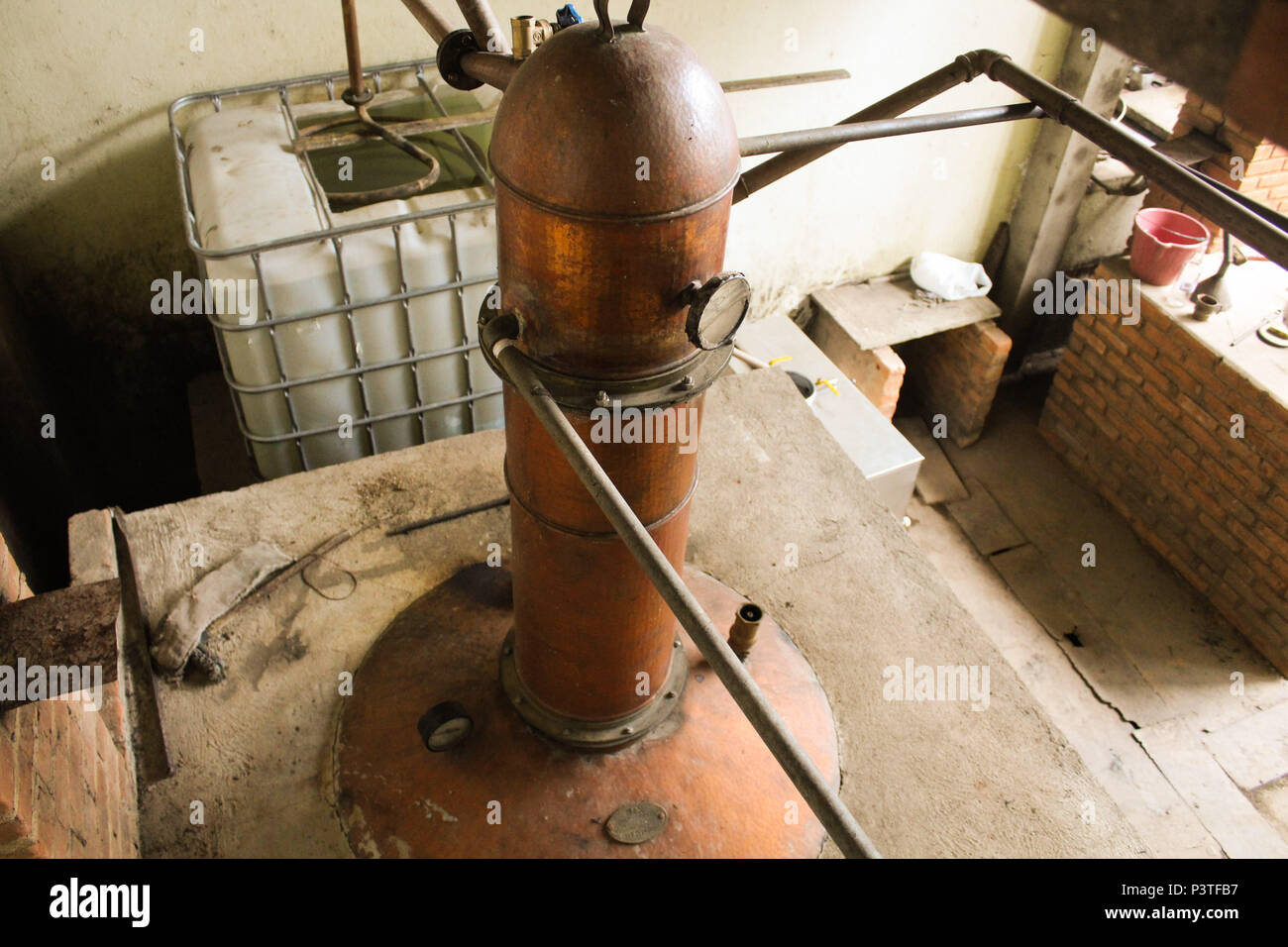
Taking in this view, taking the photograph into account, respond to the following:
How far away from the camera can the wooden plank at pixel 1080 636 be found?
411 cm

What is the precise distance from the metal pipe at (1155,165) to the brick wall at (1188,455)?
2.90 m

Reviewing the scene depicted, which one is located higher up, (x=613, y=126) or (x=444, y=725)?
(x=613, y=126)

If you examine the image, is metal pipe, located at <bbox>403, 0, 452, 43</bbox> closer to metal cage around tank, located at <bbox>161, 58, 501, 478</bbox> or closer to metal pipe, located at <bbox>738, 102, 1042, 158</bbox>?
metal pipe, located at <bbox>738, 102, 1042, 158</bbox>

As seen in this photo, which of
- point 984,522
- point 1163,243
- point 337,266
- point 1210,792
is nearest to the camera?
point 337,266

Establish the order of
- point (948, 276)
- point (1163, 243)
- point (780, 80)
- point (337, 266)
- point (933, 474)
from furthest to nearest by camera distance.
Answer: point (933, 474), point (948, 276), point (1163, 243), point (780, 80), point (337, 266)

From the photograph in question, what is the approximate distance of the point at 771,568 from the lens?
2.83 metres

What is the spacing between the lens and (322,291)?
2758 millimetres

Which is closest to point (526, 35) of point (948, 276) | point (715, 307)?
point (715, 307)

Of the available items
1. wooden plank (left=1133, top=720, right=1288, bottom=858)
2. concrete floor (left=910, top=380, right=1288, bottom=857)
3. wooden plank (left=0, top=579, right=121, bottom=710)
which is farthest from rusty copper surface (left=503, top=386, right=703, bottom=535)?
wooden plank (left=1133, top=720, right=1288, bottom=858)

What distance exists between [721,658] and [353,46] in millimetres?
2650

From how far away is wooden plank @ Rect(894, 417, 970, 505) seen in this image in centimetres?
504

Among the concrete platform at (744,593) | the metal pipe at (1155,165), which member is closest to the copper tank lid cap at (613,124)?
the metal pipe at (1155,165)

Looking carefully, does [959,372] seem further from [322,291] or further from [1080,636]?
[322,291]

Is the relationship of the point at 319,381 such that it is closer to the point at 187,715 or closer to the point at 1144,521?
the point at 187,715
